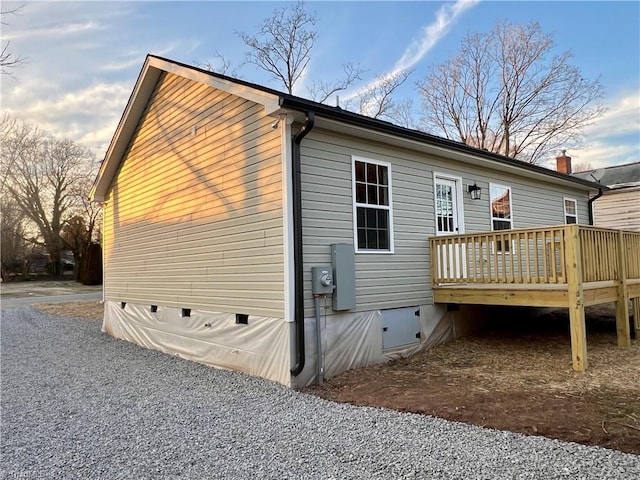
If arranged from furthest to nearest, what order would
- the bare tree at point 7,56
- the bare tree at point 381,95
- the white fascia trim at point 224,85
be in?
the bare tree at point 381,95 < the bare tree at point 7,56 < the white fascia trim at point 224,85

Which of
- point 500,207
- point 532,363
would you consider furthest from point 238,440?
point 500,207

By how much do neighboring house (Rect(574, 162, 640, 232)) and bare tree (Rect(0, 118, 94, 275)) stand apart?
105 feet

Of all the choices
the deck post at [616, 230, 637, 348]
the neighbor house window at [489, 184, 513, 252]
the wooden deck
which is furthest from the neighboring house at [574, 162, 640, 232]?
the deck post at [616, 230, 637, 348]

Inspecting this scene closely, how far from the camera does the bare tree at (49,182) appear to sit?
97.7 ft

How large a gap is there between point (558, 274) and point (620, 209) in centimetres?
1069

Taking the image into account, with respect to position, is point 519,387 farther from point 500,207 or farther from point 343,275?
point 500,207

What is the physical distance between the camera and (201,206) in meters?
7.42

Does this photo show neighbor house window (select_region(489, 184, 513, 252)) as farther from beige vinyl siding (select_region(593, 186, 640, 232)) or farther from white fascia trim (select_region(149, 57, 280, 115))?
beige vinyl siding (select_region(593, 186, 640, 232))

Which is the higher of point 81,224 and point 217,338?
point 81,224

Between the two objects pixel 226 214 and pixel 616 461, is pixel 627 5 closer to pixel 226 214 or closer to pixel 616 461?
pixel 226 214

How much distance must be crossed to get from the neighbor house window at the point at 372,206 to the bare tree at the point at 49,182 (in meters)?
29.8

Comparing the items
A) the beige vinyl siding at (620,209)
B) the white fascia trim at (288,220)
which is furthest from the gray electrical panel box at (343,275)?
the beige vinyl siding at (620,209)

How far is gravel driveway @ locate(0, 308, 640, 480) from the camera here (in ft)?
10.3

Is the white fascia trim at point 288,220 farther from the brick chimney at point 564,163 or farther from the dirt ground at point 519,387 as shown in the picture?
the brick chimney at point 564,163
